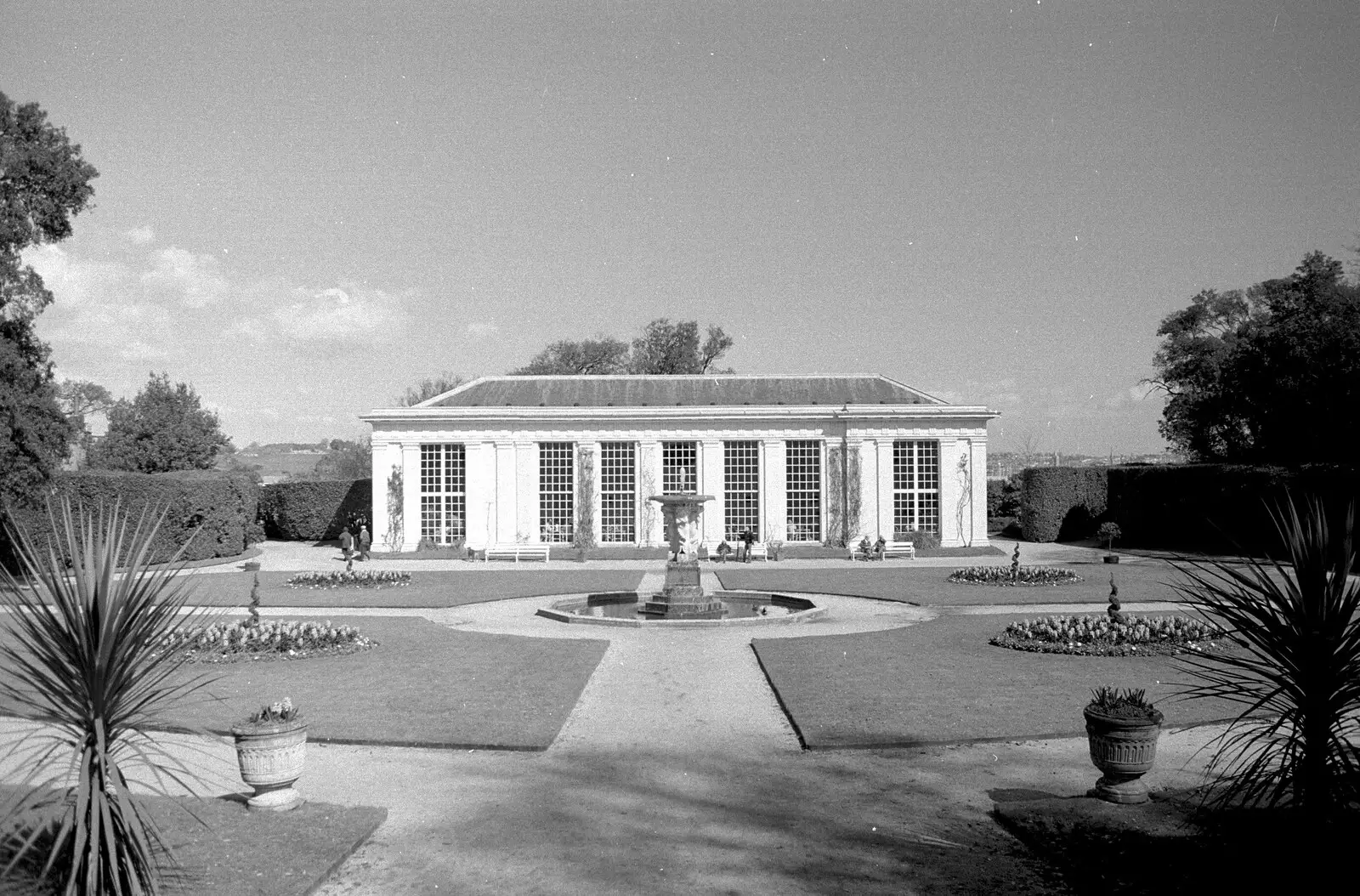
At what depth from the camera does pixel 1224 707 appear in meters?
12.2

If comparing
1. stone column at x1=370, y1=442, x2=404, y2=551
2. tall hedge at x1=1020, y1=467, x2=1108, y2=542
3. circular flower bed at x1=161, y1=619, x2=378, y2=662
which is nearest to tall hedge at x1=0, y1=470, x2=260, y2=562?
stone column at x1=370, y1=442, x2=404, y2=551

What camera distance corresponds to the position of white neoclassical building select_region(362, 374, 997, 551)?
39.8m

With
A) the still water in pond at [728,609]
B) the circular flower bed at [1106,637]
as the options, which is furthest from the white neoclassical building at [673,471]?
the circular flower bed at [1106,637]

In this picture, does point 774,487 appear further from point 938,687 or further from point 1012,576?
point 938,687

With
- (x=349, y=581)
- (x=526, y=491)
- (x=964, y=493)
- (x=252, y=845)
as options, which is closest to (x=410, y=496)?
(x=526, y=491)

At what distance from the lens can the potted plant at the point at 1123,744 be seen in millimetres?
8211

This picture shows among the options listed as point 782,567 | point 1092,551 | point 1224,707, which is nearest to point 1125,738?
point 1224,707

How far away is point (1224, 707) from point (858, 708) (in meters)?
4.47

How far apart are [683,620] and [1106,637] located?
8.07 metres

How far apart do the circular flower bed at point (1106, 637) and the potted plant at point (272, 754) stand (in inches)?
468

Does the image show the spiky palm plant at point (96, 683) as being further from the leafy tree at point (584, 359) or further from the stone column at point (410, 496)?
the leafy tree at point (584, 359)

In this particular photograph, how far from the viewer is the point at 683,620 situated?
808 inches

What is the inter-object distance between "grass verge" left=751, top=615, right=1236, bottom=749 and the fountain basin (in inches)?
103

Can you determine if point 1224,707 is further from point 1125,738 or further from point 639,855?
point 639,855
